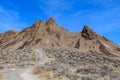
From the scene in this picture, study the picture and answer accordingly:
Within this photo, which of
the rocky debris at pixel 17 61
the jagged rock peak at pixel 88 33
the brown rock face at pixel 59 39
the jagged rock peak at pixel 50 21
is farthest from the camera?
the jagged rock peak at pixel 50 21

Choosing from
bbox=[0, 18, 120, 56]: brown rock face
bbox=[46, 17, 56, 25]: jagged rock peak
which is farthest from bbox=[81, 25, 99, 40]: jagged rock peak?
bbox=[46, 17, 56, 25]: jagged rock peak

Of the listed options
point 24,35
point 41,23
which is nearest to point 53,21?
point 41,23

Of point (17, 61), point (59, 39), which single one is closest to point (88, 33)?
point (59, 39)

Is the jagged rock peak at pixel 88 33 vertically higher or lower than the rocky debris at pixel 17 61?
higher

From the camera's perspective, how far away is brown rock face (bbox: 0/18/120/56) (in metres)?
169

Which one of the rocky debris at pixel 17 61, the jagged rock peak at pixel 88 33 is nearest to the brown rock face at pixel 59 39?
the jagged rock peak at pixel 88 33

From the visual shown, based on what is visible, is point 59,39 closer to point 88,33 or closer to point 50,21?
point 88,33

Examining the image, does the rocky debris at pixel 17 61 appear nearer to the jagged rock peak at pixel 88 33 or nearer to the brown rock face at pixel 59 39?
the brown rock face at pixel 59 39

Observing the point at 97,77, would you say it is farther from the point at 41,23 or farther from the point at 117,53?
the point at 41,23

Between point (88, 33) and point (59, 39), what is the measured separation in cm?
2213

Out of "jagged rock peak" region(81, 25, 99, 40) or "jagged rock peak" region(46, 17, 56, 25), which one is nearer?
"jagged rock peak" region(81, 25, 99, 40)

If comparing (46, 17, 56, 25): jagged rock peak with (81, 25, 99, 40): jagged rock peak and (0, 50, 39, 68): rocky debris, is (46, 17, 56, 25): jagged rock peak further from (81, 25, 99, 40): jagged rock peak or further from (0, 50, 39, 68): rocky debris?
(0, 50, 39, 68): rocky debris

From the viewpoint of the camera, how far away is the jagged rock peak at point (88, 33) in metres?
A: 187

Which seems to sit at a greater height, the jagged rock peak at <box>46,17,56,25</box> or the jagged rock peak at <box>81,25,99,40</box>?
the jagged rock peak at <box>46,17,56,25</box>
